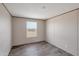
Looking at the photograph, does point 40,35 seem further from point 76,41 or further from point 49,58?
point 49,58

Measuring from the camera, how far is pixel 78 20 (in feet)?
7.75

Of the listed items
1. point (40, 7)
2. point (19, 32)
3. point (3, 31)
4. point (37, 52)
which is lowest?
point (37, 52)

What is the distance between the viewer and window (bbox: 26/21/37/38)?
454cm

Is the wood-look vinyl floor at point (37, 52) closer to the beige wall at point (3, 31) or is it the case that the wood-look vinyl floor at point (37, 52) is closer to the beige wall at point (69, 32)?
the beige wall at point (69, 32)

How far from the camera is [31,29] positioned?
473cm

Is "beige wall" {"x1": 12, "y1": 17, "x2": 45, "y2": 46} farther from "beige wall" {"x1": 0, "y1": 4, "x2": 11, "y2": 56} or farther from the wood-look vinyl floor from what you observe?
"beige wall" {"x1": 0, "y1": 4, "x2": 11, "y2": 56}

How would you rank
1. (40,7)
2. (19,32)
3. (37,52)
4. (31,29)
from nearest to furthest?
(40,7)
(37,52)
(19,32)
(31,29)

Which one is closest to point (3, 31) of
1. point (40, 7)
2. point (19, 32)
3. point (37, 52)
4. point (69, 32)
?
point (40, 7)

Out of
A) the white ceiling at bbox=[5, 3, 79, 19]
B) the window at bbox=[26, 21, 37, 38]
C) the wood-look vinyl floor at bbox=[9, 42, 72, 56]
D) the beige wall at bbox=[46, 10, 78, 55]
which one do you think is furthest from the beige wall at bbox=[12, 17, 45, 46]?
the beige wall at bbox=[46, 10, 78, 55]

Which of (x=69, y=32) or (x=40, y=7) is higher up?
(x=40, y=7)

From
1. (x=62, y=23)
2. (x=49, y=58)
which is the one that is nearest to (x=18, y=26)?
(x=62, y=23)

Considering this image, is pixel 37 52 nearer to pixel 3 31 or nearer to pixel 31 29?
pixel 3 31

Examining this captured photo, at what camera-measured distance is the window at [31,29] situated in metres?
4.54

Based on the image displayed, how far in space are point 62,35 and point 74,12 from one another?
1373mm
